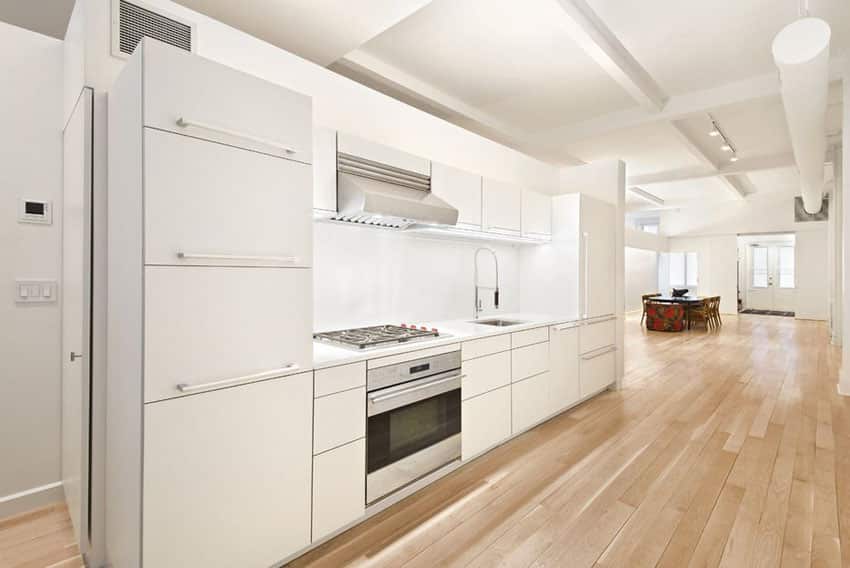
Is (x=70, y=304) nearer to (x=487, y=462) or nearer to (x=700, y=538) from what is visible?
(x=487, y=462)

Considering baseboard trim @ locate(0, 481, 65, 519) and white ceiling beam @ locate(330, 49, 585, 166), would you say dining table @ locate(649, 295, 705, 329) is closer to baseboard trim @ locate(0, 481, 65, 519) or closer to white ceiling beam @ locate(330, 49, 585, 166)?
white ceiling beam @ locate(330, 49, 585, 166)

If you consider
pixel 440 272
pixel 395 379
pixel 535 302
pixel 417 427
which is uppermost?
pixel 440 272

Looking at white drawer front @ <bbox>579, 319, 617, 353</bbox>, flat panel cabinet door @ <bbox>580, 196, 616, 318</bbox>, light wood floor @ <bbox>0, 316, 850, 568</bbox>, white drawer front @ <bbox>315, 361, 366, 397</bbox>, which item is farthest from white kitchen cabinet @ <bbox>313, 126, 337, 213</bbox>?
white drawer front @ <bbox>579, 319, 617, 353</bbox>

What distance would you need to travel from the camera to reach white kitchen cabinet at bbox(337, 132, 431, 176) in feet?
8.07

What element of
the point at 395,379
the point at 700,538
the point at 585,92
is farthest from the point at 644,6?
the point at 700,538

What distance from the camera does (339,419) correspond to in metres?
2.02

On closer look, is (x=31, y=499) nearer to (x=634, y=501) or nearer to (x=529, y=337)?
(x=529, y=337)

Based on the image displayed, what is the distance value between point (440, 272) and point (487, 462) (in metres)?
1.53

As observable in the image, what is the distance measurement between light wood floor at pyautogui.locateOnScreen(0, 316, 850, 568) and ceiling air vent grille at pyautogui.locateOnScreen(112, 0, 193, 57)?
242cm

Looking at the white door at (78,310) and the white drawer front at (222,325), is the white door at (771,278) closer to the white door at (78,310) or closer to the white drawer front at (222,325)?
the white drawer front at (222,325)

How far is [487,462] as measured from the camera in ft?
9.54

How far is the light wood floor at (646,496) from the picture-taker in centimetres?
199

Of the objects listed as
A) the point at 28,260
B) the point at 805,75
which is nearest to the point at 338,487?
the point at 28,260

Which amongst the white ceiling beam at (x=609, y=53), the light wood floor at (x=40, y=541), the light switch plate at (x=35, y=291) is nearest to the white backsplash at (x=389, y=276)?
the light switch plate at (x=35, y=291)
